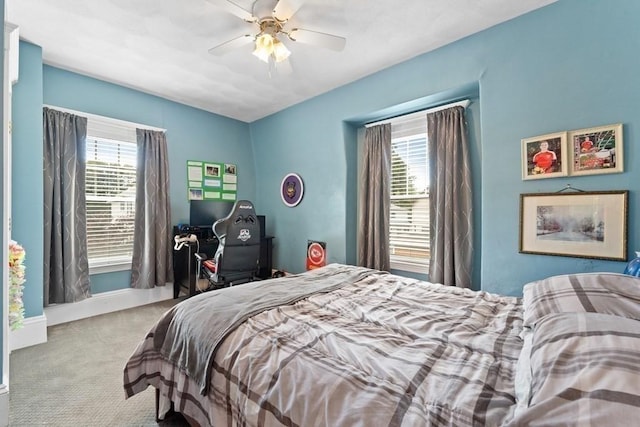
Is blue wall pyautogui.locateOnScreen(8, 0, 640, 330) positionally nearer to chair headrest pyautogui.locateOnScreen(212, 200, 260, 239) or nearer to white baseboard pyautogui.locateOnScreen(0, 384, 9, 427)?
chair headrest pyautogui.locateOnScreen(212, 200, 260, 239)

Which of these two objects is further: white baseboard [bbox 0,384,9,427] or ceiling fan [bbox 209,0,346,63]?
ceiling fan [bbox 209,0,346,63]

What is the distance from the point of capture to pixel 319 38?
2.09 meters

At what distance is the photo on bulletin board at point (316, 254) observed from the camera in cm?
360

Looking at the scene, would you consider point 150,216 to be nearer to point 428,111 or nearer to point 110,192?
point 110,192

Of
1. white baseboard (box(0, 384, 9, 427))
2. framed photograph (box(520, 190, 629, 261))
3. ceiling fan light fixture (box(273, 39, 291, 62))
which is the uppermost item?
ceiling fan light fixture (box(273, 39, 291, 62))

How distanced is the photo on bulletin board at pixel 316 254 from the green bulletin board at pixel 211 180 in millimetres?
1540

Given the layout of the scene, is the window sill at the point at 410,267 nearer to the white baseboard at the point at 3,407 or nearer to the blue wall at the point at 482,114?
the blue wall at the point at 482,114

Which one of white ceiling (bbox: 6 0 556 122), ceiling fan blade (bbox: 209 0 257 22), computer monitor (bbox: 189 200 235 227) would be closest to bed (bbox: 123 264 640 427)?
ceiling fan blade (bbox: 209 0 257 22)

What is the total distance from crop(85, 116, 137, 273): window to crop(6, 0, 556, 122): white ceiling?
638mm

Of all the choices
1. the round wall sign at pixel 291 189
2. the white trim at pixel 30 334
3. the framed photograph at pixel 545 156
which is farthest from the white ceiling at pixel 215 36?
the white trim at pixel 30 334

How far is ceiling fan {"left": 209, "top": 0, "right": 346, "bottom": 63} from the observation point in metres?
1.86

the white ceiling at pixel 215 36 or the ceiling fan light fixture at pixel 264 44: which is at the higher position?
the white ceiling at pixel 215 36

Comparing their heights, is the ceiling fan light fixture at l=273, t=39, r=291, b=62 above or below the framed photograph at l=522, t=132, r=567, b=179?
above

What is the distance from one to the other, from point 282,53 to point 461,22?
1.46m
